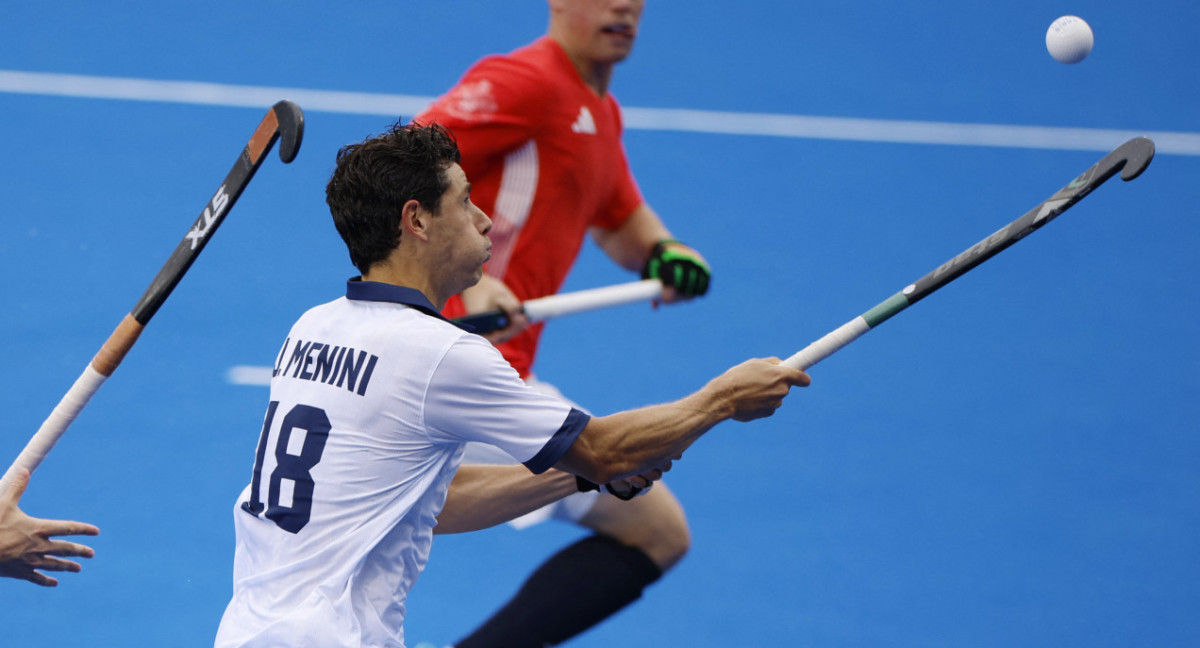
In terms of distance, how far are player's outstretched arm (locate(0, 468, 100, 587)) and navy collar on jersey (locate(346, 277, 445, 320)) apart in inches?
30.1

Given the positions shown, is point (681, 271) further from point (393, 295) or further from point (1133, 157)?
point (393, 295)

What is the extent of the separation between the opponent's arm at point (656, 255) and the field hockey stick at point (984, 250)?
1.42 meters

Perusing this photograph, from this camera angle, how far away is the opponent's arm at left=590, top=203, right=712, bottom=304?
459cm

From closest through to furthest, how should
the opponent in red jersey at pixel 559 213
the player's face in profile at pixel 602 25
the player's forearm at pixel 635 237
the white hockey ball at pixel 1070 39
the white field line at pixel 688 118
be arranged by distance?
1. the white hockey ball at pixel 1070 39
2. the opponent in red jersey at pixel 559 213
3. the player's face in profile at pixel 602 25
4. the player's forearm at pixel 635 237
5. the white field line at pixel 688 118

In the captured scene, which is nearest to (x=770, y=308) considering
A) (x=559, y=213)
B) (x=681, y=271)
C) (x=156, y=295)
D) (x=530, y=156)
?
(x=681, y=271)

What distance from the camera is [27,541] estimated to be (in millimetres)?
3061

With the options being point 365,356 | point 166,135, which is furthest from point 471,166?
point 166,135

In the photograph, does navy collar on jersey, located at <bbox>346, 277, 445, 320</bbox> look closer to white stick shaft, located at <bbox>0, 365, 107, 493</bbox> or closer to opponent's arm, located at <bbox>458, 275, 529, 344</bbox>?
white stick shaft, located at <bbox>0, 365, 107, 493</bbox>

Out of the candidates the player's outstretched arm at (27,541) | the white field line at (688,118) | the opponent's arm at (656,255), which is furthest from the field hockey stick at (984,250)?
the white field line at (688,118)

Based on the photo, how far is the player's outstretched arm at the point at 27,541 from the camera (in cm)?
305

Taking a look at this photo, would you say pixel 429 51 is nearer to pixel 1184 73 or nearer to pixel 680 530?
pixel 1184 73

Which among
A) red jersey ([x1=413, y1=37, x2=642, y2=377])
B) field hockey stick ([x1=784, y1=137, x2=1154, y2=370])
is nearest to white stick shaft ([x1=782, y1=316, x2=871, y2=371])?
field hockey stick ([x1=784, y1=137, x2=1154, y2=370])

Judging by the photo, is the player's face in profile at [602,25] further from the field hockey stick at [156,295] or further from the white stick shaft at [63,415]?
the white stick shaft at [63,415]

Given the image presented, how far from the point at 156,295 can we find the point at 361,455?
0.84 meters
